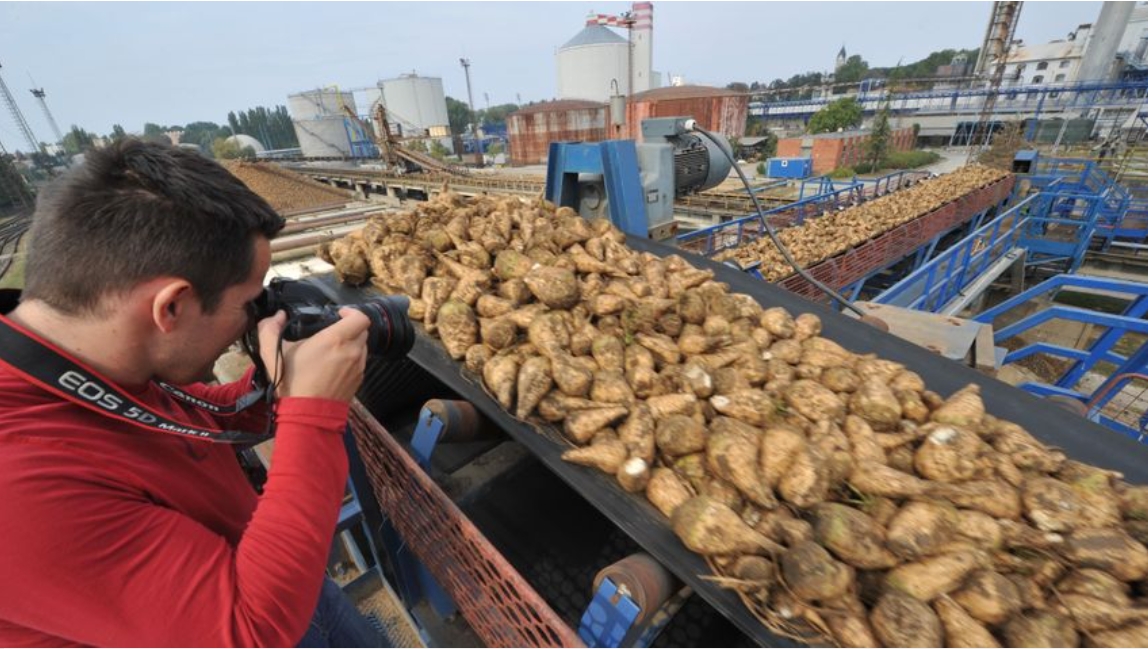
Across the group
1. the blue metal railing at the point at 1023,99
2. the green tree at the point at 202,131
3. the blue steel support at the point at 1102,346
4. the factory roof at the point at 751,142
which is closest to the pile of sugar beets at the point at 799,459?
the blue steel support at the point at 1102,346

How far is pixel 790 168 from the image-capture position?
78.0 feet

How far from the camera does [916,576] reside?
1193mm

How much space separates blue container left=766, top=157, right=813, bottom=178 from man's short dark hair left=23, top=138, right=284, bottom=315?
2630 centimetres

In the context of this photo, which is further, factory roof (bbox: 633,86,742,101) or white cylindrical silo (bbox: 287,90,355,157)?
white cylindrical silo (bbox: 287,90,355,157)

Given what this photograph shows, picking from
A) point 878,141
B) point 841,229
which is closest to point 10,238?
point 841,229

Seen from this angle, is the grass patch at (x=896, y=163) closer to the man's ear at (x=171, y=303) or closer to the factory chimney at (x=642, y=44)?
the factory chimney at (x=642, y=44)

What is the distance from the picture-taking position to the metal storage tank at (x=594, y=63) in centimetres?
4444

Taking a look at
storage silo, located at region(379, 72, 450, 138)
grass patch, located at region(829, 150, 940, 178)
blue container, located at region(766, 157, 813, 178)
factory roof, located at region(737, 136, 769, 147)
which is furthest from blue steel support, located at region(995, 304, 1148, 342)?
storage silo, located at region(379, 72, 450, 138)

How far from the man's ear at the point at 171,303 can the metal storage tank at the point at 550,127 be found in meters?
31.1

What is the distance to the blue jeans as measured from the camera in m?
1.79

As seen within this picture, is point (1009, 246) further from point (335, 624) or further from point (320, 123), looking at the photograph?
point (320, 123)

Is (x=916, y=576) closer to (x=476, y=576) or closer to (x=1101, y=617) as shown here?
(x=1101, y=617)

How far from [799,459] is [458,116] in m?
80.3

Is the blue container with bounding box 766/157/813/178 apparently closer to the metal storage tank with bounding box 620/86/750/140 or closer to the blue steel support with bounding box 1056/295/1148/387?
the metal storage tank with bounding box 620/86/750/140
